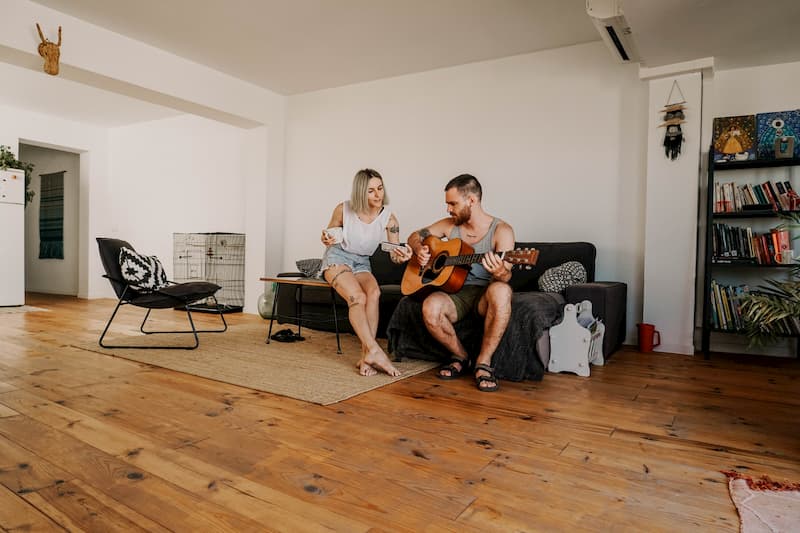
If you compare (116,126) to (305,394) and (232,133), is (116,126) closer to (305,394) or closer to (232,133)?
(232,133)

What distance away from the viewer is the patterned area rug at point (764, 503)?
130 cm

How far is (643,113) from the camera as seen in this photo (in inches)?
161

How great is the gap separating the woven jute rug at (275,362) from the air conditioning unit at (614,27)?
2422 mm

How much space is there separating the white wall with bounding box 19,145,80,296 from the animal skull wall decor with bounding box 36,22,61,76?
15.1ft

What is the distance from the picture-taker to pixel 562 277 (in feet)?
11.5

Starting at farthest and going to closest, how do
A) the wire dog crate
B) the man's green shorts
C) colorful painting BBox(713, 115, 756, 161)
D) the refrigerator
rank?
the refrigerator < the wire dog crate < colorful painting BBox(713, 115, 756, 161) < the man's green shorts

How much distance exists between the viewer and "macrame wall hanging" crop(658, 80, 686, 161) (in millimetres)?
3840

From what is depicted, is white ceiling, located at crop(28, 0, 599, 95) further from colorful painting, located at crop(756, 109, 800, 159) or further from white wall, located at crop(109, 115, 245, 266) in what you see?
white wall, located at crop(109, 115, 245, 266)

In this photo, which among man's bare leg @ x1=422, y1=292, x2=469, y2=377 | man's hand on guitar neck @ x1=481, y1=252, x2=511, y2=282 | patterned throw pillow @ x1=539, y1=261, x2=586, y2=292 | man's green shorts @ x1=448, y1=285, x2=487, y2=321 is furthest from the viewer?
patterned throw pillow @ x1=539, y1=261, x2=586, y2=292

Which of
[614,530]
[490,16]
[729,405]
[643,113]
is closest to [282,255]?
[490,16]

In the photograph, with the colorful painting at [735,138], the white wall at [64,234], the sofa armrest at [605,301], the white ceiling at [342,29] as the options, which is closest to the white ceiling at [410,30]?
the white ceiling at [342,29]

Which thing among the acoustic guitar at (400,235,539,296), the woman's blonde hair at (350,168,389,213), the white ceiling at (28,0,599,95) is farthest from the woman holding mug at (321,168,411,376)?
the white ceiling at (28,0,599,95)

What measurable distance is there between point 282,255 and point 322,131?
1.50 metres

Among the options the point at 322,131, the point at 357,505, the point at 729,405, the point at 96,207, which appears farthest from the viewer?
the point at 96,207
